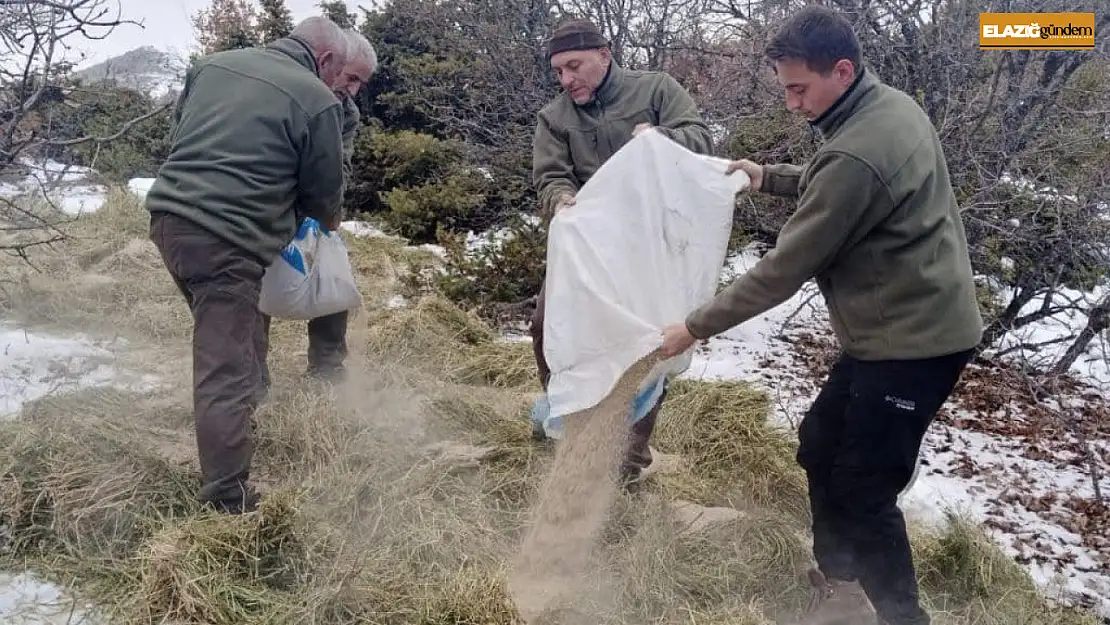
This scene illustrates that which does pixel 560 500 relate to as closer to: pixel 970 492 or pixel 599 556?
pixel 599 556

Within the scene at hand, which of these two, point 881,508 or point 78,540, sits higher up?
point 881,508

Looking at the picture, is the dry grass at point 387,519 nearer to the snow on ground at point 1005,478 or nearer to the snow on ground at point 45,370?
the snow on ground at point 45,370

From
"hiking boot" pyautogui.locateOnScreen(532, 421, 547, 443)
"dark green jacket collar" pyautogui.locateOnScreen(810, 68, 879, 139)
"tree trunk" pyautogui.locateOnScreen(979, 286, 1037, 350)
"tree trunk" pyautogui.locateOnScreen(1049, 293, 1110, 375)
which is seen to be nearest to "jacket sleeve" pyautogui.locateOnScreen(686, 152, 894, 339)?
"dark green jacket collar" pyautogui.locateOnScreen(810, 68, 879, 139)

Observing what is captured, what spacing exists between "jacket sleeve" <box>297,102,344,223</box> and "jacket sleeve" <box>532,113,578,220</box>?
72 centimetres

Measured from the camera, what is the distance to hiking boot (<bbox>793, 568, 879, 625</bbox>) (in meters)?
2.24

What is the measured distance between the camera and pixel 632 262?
8.25 feet

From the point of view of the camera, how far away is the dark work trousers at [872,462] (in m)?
1.97

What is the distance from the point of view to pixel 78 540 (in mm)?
2275

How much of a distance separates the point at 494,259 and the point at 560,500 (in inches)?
116

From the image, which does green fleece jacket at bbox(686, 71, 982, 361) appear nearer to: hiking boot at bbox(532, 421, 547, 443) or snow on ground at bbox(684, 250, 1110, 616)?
snow on ground at bbox(684, 250, 1110, 616)

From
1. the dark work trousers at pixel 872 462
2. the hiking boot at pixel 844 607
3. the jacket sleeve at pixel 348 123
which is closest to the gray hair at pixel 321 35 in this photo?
the jacket sleeve at pixel 348 123

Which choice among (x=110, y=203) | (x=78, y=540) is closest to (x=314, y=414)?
(x=78, y=540)

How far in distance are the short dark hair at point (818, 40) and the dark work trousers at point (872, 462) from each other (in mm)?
765

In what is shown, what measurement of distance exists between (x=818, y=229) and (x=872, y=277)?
0.70 feet
